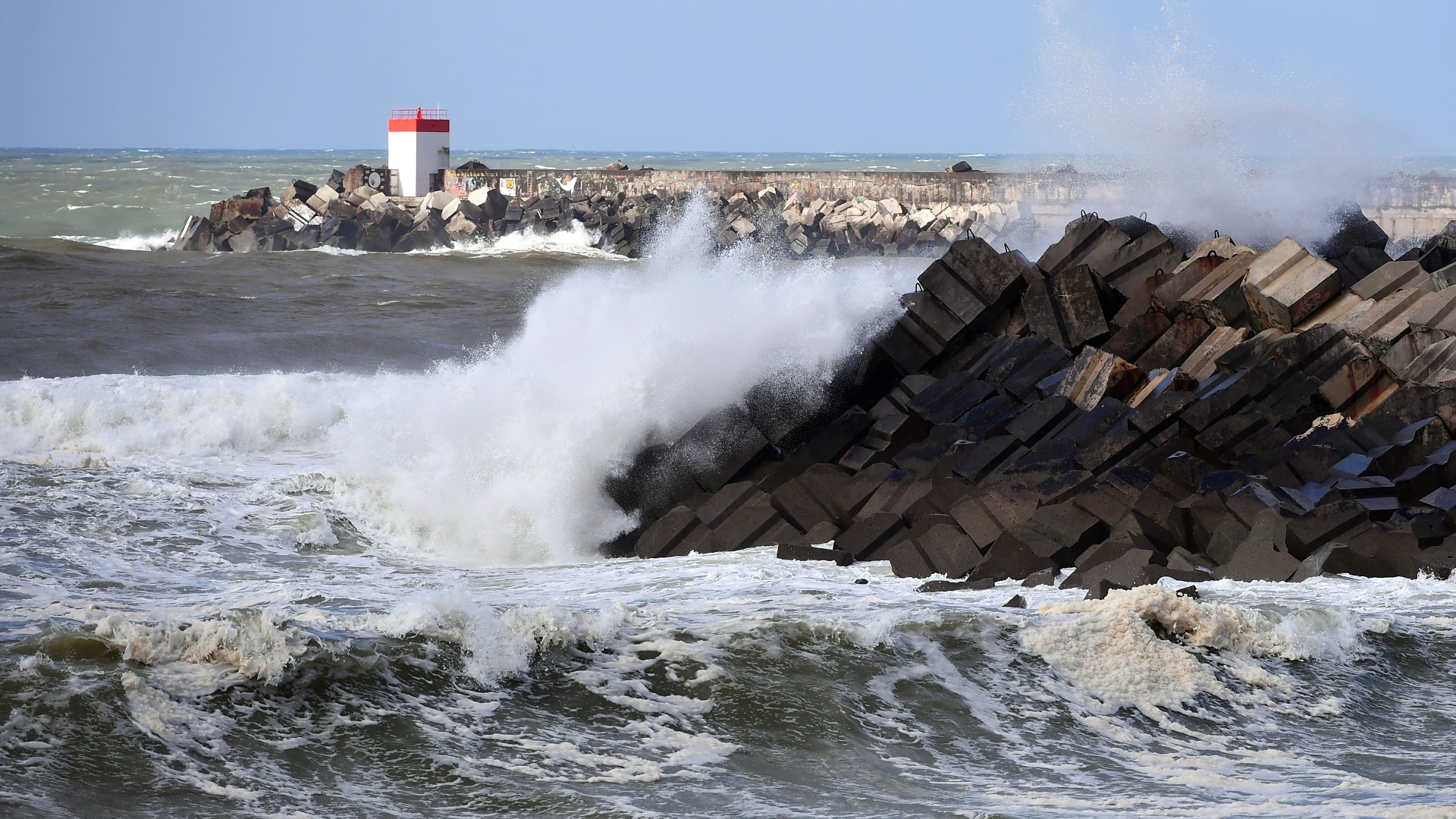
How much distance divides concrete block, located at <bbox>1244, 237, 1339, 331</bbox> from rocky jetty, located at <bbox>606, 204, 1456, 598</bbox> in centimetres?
1

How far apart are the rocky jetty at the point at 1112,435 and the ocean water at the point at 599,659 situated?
0.77 feet

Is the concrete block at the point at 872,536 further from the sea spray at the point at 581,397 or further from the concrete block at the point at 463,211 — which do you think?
the concrete block at the point at 463,211

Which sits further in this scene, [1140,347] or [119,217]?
[119,217]

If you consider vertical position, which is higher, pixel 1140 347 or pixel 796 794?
pixel 1140 347

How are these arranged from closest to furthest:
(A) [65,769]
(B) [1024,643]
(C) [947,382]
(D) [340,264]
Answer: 1. (A) [65,769]
2. (B) [1024,643]
3. (C) [947,382]
4. (D) [340,264]

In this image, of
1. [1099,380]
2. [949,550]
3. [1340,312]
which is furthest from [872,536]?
[1340,312]

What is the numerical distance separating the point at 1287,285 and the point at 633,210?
2185 centimetres

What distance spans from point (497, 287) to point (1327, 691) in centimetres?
1706

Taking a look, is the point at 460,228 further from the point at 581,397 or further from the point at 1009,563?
the point at 1009,563

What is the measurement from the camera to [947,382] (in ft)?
23.9

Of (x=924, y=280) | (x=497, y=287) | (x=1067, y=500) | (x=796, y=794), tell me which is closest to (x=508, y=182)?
(x=497, y=287)

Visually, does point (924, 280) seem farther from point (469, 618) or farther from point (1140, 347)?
point (469, 618)

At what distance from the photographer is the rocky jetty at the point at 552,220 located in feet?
86.3

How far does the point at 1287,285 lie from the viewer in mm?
7324
